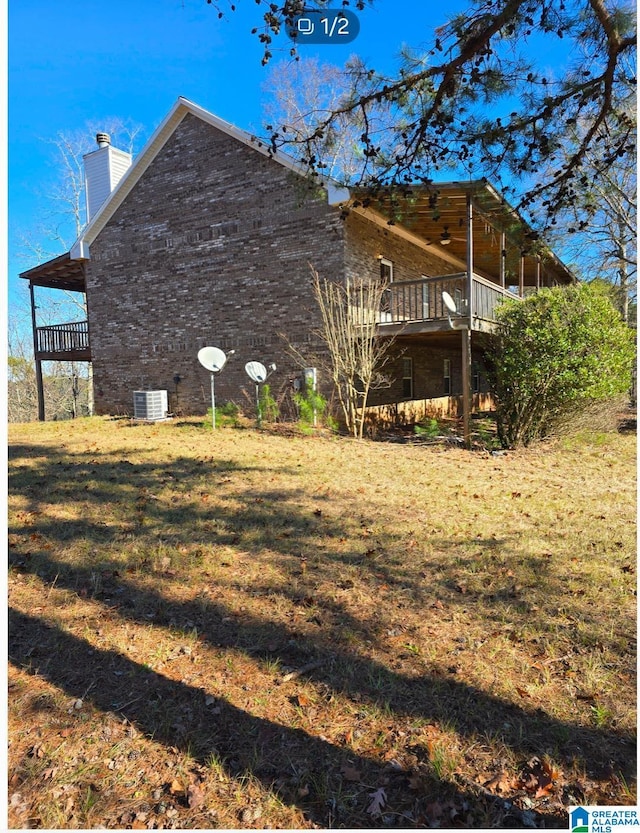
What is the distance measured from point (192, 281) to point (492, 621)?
44.7 feet

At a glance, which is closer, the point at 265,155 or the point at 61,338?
the point at 265,155

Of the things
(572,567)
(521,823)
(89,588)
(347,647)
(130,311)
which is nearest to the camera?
(521,823)

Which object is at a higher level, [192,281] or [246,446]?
[192,281]

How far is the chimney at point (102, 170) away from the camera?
18.7 meters

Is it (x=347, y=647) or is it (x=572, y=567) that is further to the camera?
(x=572, y=567)

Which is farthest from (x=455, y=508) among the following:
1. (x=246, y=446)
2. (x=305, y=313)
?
(x=305, y=313)

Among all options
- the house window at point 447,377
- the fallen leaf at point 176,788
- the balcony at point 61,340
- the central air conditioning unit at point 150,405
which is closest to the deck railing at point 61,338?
the balcony at point 61,340

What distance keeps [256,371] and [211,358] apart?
117cm

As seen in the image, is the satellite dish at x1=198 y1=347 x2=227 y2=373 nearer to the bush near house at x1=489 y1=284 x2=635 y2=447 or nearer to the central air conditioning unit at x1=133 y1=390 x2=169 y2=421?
the central air conditioning unit at x1=133 y1=390 x2=169 y2=421

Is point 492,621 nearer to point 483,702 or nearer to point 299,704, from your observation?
point 483,702

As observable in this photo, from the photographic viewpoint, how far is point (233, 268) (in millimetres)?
14195

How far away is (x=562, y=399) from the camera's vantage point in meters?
9.71

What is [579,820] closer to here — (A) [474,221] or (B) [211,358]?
(B) [211,358]

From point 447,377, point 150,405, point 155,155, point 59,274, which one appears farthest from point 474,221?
point 59,274
